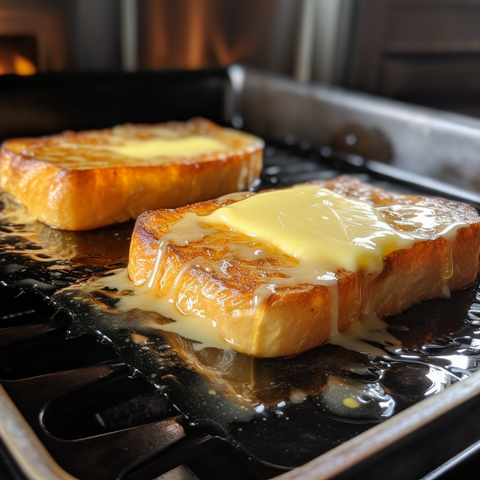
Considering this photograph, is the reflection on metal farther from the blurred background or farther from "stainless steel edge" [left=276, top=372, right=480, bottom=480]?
"stainless steel edge" [left=276, top=372, right=480, bottom=480]

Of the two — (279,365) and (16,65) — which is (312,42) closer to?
(16,65)

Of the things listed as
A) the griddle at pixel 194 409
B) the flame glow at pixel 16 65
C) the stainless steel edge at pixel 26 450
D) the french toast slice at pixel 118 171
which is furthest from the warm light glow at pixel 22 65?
the stainless steel edge at pixel 26 450

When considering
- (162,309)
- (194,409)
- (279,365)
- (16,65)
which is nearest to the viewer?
(194,409)

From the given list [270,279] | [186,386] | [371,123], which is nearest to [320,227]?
[270,279]

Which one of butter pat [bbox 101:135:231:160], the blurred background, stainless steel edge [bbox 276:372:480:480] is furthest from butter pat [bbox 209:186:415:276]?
the blurred background

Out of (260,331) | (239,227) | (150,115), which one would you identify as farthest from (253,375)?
(150,115)

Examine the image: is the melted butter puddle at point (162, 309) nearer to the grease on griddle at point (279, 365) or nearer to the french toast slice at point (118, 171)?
the grease on griddle at point (279, 365)
